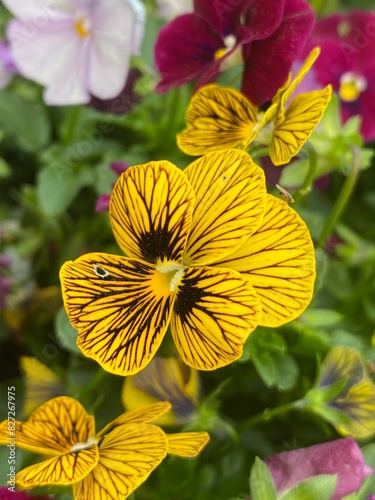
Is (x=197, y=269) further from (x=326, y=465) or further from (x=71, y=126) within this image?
(x=71, y=126)

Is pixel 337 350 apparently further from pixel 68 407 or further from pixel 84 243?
pixel 84 243

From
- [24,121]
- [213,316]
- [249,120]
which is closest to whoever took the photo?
[213,316]

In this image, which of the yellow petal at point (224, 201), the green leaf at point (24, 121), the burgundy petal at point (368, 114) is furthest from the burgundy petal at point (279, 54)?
the green leaf at point (24, 121)

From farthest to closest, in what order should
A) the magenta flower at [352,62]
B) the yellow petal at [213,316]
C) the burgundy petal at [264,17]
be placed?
the magenta flower at [352,62] → the burgundy petal at [264,17] → the yellow petal at [213,316]

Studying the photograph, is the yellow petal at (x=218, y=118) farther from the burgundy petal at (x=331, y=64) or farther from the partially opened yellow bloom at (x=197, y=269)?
the burgundy petal at (x=331, y=64)

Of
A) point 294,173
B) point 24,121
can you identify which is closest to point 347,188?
point 294,173
